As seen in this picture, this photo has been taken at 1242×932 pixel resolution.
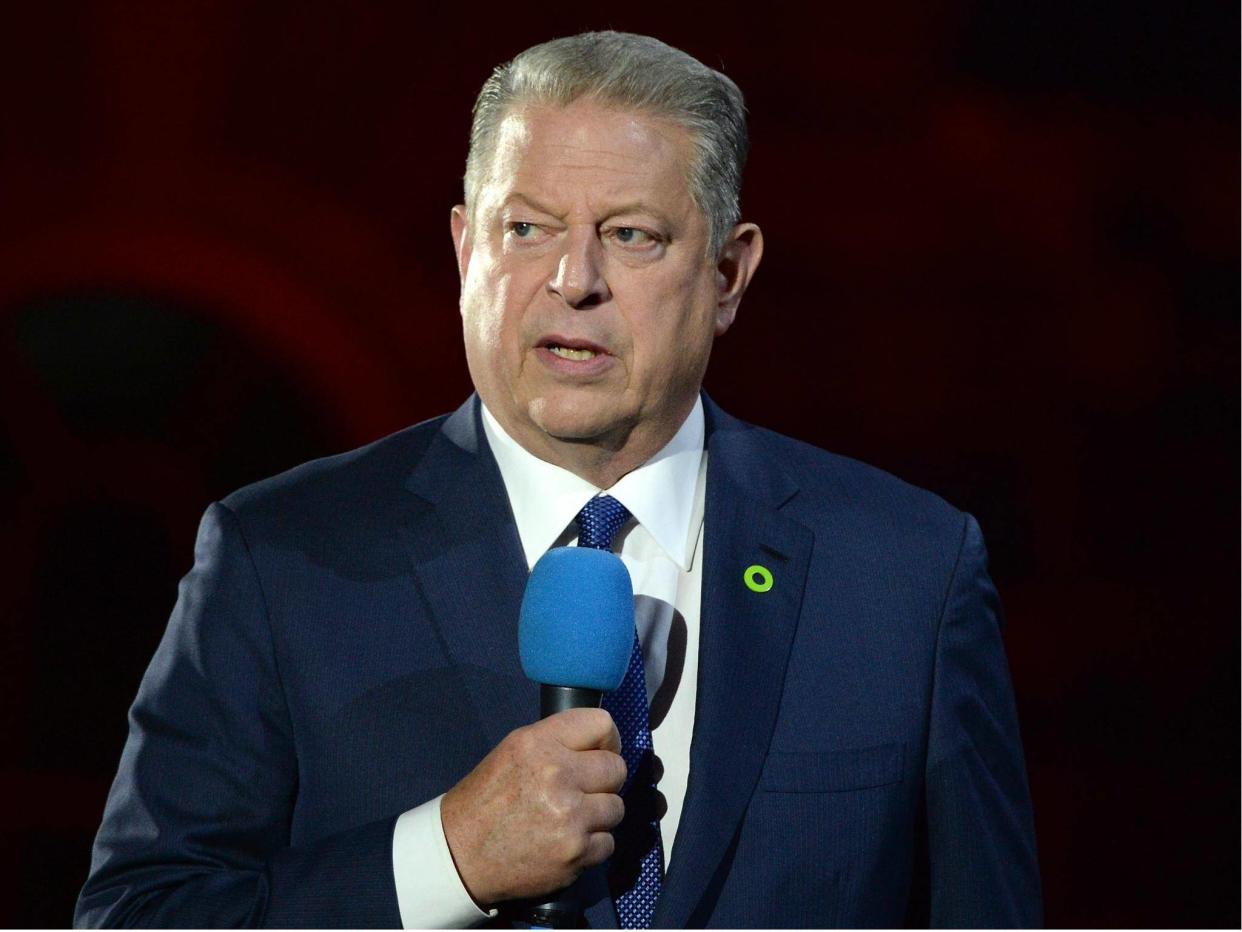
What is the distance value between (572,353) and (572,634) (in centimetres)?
50

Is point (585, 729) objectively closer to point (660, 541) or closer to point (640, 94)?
point (660, 541)

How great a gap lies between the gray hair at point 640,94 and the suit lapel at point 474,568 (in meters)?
0.34

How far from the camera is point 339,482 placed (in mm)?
2078

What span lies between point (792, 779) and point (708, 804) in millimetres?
128

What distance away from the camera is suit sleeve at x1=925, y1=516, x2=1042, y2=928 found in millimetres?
2012

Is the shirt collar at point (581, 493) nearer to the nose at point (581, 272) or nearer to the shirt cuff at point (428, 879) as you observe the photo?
the nose at point (581, 272)

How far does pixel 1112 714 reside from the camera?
283cm

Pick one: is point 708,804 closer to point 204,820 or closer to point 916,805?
point 916,805

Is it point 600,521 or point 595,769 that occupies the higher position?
point 600,521

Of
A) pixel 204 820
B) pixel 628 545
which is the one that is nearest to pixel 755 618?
pixel 628 545

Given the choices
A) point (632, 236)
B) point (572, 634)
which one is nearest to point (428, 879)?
point (572, 634)

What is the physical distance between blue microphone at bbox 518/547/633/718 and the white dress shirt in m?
0.28

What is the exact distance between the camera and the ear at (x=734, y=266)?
7.11 feet

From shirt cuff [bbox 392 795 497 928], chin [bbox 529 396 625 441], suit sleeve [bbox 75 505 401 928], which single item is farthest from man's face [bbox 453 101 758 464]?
shirt cuff [bbox 392 795 497 928]
